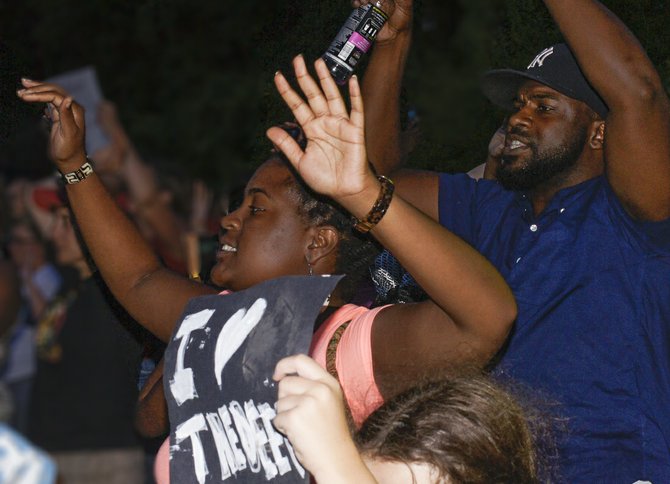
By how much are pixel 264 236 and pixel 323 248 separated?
132 millimetres

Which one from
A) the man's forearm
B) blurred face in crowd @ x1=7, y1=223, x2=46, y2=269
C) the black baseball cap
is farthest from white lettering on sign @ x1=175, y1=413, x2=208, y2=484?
the black baseball cap

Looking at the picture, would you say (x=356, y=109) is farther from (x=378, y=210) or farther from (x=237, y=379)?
(x=237, y=379)

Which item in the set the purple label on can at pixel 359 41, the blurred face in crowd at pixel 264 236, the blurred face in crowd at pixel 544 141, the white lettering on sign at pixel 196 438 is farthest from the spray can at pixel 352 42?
the white lettering on sign at pixel 196 438

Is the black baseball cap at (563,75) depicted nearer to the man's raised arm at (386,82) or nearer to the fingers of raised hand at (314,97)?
the man's raised arm at (386,82)

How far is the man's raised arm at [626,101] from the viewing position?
6.88 ft

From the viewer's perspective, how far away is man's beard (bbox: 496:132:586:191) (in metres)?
2.47

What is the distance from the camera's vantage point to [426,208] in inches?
98.0

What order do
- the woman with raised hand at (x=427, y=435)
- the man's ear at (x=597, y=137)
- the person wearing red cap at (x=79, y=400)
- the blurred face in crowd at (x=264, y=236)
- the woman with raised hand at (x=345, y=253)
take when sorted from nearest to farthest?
1. the woman with raised hand at (x=427, y=435)
2. the person wearing red cap at (x=79, y=400)
3. the woman with raised hand at (x=345, y=253)
4. the blurred face in crowd at (x=264, y=236)
5. the man's ear at (x=597, y=137)

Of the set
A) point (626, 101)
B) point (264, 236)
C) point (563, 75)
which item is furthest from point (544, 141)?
point (264, 236)

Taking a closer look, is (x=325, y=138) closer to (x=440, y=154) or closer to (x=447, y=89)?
(x=440, y=154)

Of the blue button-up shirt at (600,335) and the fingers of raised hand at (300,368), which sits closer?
the fingers of raised hand at (300,368)

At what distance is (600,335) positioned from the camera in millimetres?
2166

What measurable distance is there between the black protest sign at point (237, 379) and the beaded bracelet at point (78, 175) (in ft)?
2.15

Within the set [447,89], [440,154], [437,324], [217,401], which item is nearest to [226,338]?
[217,401]
